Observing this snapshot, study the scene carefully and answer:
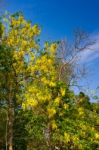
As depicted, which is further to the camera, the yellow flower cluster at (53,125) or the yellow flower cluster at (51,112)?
the yellow flower cluster at (51,112)

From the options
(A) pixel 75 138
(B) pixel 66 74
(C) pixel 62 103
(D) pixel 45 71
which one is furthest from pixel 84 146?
(B) pixel 66 74

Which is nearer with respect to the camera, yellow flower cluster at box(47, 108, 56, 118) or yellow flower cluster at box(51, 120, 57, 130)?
yellow flower cluster at box(51, 120, 57, 130)

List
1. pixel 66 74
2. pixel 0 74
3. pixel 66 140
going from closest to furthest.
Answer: pixel 66 140 < pixel 0 74 < pixel 66 74

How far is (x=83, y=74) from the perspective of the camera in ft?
122

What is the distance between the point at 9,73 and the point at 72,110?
4.97m

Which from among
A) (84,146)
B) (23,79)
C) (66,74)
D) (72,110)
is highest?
(66,74)

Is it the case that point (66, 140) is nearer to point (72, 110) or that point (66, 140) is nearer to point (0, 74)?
point (72, 110)

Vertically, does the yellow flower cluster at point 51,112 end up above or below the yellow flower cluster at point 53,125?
above

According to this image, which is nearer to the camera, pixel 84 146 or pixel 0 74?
pixel 84 146

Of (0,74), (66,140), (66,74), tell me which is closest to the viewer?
(66,140)

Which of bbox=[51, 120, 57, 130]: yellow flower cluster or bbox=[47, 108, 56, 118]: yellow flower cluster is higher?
bbox=[47, 108, 56, 118]: yellow flower cluster

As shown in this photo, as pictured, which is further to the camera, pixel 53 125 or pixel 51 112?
pixel 51 112

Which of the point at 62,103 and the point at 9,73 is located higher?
the point at 9,73

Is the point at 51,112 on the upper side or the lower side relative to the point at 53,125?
upper
